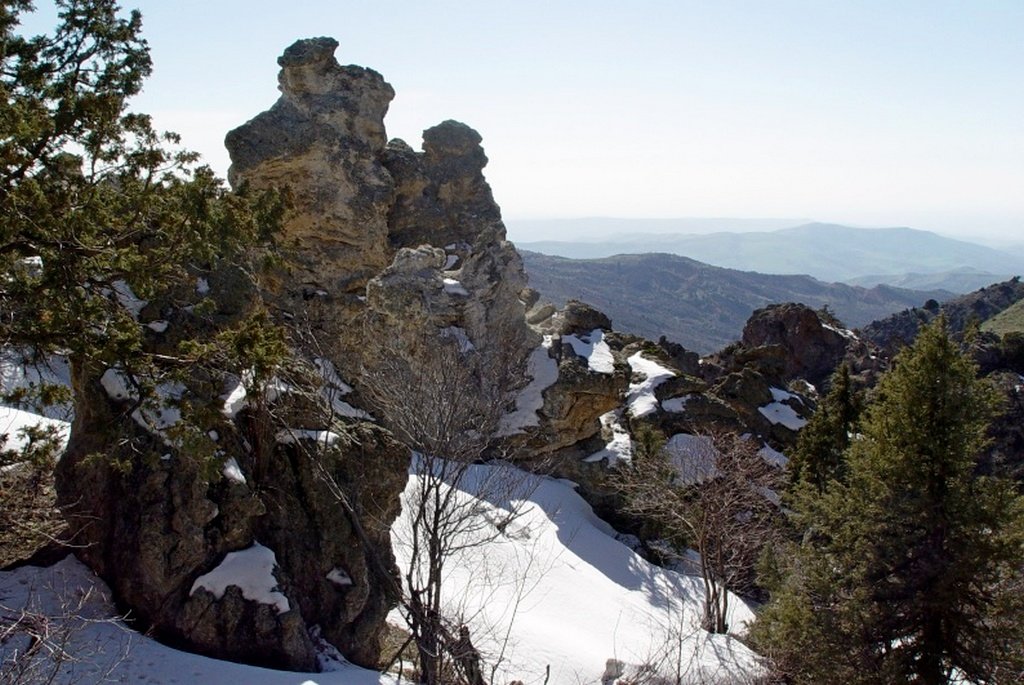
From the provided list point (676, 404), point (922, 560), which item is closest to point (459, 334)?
point (676, 404)

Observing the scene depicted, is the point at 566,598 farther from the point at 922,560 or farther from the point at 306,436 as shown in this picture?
the point at 922,560

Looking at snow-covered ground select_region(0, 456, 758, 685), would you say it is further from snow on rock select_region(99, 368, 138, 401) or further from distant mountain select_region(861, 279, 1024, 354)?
distant mountain select_region(861, 279, 1024, 354)

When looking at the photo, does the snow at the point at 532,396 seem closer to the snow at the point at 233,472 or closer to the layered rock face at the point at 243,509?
the layered rock face at the point at 243,509

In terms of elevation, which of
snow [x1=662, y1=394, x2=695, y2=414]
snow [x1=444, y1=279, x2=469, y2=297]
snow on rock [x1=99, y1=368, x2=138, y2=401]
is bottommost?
snow [x1=662, y1=394, x2=695, y2=414]

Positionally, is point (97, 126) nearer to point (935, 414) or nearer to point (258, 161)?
point (935, 414)

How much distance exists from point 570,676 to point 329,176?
19067mm

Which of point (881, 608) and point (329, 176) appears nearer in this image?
point (881, 608)

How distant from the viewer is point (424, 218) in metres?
30.0

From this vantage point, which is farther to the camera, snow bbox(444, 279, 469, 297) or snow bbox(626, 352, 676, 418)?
snow bbox(626, 352, 676, 418)

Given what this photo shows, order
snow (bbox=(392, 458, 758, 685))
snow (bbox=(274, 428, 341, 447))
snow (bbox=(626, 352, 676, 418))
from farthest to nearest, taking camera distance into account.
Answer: snow (bbox=(626, 352, 676, 418)), snow (bbox=(392, 458, 758, 685)), snow (bbox=(274, 428, 341, 447))

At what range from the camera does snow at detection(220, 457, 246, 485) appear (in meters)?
10.0

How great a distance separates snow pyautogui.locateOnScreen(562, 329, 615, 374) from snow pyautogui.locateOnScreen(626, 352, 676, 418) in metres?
2.27

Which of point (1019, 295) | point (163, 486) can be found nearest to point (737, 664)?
point (163, 486)

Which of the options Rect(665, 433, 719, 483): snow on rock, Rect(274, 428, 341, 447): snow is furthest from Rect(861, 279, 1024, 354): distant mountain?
Rect(274, 428, 341, 447): snow
